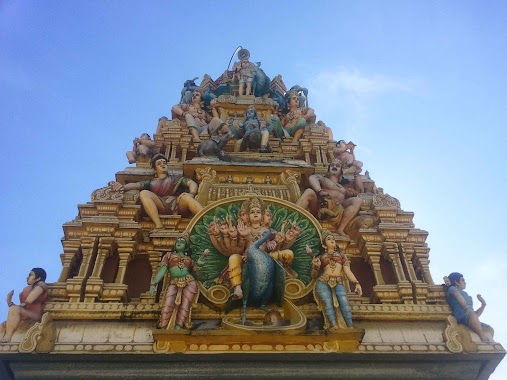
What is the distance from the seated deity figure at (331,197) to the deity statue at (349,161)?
367 millimetres

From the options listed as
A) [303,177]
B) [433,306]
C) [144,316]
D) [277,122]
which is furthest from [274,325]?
[277,122]

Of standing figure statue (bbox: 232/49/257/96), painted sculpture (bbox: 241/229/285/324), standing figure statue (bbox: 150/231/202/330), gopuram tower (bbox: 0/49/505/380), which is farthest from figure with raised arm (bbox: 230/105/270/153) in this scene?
painted sculpture (bbox: 241/229/285/324)

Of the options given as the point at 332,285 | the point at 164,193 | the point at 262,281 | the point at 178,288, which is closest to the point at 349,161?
the point at 164,193

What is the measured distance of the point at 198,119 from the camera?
13.7 metres

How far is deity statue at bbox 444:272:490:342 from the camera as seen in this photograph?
23.4ft

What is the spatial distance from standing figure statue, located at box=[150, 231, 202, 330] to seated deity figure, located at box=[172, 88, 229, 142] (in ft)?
17.3

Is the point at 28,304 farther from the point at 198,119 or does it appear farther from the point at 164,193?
the point at 198,119

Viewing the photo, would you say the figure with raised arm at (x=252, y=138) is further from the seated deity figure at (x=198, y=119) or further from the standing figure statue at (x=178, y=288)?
the standing figure statue at (x=178, y=288)

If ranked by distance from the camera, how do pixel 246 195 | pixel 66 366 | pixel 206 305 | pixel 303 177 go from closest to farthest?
1. pixel 66 366
2. pixel 206 305
3. pixel 246 195
4. pixel 303 177

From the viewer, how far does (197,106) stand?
14.5 meters

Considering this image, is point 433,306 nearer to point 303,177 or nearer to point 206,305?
point 206,305

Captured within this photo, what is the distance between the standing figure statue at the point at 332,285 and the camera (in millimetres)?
6836

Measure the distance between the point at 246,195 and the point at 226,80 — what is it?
8.87 meters

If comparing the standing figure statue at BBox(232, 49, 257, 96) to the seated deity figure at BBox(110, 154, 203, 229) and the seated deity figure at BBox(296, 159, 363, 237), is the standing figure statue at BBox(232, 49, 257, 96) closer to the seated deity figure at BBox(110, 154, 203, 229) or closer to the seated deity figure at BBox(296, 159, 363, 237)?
the seated deity figure at BBox(110, 154, 203, 229)
